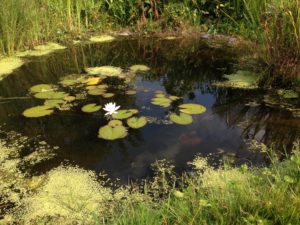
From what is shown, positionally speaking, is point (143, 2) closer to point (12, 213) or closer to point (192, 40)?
point (192, 40)

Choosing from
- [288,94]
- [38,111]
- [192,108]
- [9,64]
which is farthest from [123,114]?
[9,64]

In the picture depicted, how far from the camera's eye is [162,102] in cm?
295

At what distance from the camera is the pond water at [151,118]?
7.55ft

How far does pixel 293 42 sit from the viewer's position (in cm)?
297

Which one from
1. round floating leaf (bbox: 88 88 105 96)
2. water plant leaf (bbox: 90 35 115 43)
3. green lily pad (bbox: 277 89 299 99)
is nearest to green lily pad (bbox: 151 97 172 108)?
round floating leaf (bbox: 88 88 105 96)

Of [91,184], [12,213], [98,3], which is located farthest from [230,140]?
[98,3]

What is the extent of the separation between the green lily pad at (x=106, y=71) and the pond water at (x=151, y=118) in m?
0.11

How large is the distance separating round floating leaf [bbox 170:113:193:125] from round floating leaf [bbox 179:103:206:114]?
0.08 meters

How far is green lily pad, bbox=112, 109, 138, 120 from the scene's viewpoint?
271 cm

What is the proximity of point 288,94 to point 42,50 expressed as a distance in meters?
2.73

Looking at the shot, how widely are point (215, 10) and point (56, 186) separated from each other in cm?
376

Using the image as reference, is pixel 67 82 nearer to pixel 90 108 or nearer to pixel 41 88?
pixel 41 88

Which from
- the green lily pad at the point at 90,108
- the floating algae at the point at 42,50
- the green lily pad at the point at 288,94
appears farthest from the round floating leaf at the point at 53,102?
the green lily pad at the point at 288,94

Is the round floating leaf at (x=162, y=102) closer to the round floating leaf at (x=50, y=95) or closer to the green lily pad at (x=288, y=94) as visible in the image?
the round floating leaf at (x=50, y=95)
